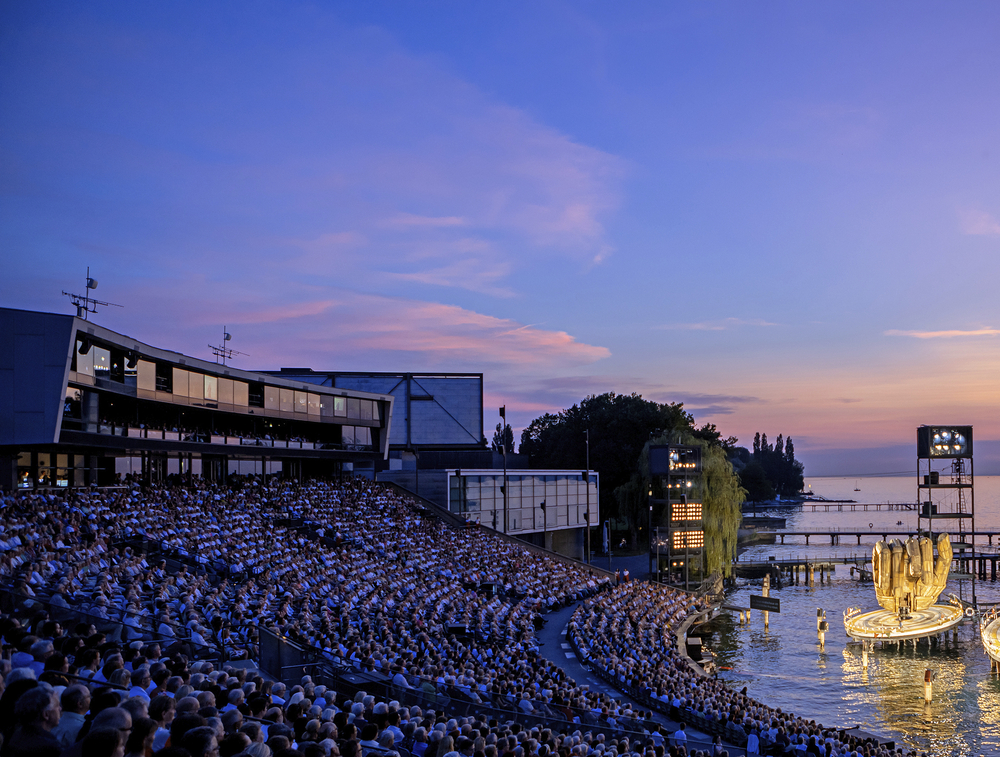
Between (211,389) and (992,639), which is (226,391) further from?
(992,639)

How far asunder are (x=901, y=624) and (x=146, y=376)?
136 feet

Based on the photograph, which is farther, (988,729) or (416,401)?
(416,401)

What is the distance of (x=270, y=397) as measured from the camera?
46.2m

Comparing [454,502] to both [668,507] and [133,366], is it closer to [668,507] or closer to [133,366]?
[668,507]

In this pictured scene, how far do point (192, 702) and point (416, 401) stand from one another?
66.9 metres

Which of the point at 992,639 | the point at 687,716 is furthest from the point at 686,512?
the point at 687,716

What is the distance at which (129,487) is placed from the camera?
3453 cm

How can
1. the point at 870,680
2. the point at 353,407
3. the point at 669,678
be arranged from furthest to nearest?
the point at 353,407
the point at 870,680
the point at 669,678

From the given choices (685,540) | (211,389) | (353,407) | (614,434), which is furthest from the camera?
(614,434)

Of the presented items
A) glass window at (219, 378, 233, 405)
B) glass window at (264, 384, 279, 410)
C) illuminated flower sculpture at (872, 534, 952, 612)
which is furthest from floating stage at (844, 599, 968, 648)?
glass window at (219, 378, 233, 405)

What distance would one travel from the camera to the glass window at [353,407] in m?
52.6

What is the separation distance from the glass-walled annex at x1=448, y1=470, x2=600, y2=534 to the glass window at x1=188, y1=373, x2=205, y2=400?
806 inches

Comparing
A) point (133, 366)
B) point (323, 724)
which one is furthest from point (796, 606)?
point (323, 724)

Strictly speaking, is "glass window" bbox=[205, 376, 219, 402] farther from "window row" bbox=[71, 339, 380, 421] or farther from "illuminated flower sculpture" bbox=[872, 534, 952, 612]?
"illuminated flower sculpture" bbox=[872, 534, 952, 612]
